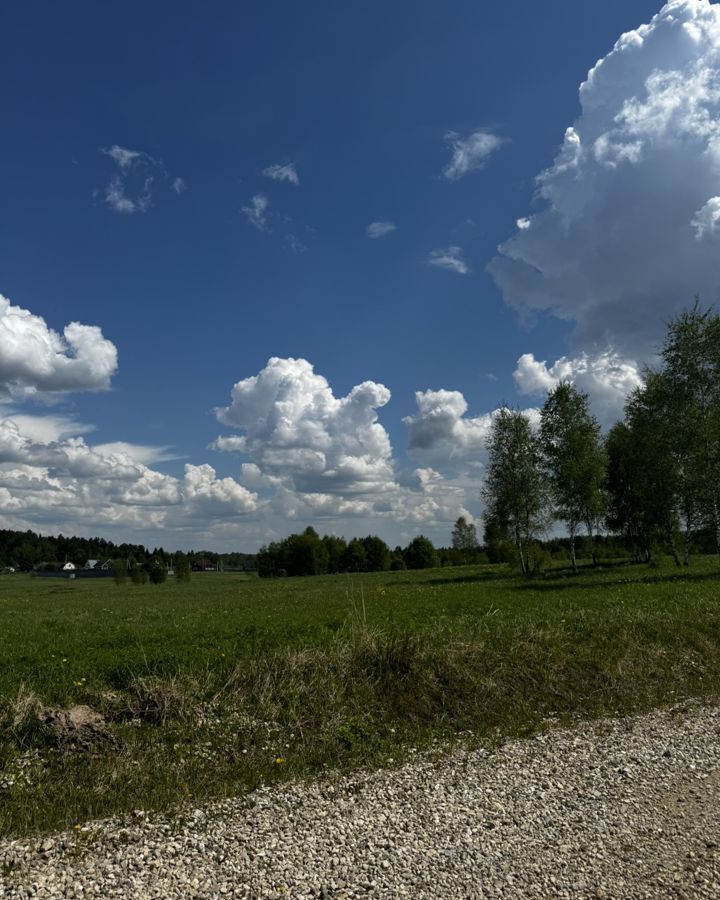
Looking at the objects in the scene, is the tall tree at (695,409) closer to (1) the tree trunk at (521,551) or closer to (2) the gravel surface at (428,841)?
(1) the tree trunk at (521,551)

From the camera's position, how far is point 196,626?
19.4 metres

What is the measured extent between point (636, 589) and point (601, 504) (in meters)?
21.1

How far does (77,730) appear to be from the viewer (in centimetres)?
1002

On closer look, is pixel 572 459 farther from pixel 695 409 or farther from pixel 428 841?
pixel 428 841

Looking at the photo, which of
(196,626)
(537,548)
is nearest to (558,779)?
(196,626)

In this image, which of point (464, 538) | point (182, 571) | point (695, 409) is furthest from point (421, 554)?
point (695, 409)

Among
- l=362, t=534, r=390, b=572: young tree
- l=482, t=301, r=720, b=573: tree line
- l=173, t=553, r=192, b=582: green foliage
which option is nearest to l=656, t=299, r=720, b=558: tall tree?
l=482, t=301, r=720, b=573: tree line

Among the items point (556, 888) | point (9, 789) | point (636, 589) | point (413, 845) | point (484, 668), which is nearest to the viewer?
point (556, 888)

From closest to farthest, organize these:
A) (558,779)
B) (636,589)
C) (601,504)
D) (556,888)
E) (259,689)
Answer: (556,888) → (558,779) → (259,689) → (636,589) → (601,504)

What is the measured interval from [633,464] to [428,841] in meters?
53.6

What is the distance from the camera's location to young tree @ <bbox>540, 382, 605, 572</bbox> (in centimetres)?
4981

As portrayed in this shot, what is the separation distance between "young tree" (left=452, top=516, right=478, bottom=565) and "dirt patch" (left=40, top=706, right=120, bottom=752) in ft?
403

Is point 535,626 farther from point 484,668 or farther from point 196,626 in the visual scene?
point 196,626

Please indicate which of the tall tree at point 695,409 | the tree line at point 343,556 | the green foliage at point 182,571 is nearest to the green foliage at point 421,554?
the tree line at point 343,556
